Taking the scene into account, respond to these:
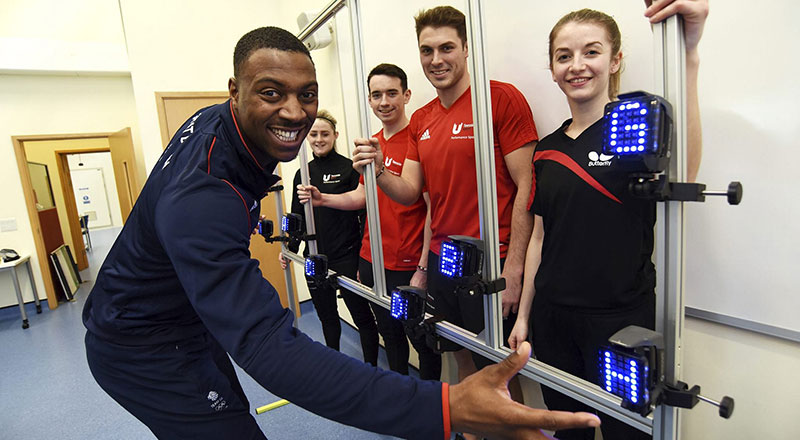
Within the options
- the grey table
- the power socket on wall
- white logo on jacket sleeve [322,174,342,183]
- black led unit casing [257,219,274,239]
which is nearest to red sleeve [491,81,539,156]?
white logo on jacket sleeve [322,174,342,183]

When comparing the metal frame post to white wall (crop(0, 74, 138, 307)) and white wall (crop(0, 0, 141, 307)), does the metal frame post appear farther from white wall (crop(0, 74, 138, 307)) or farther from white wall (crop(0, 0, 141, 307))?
white wall (crop(0, 74, 138, 307))

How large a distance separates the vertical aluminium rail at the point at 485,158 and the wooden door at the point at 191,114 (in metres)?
2.57

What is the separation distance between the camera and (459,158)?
146cm

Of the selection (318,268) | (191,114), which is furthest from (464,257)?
(191,114)

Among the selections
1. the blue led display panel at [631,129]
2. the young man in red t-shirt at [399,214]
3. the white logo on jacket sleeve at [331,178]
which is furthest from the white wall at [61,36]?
the blue led display panel at [631,129]

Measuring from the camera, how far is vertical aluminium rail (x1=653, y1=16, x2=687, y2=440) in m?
0.74

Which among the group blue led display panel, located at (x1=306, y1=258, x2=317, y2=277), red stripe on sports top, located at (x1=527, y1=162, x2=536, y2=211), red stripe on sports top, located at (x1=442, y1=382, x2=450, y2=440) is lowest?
blue led display panel, located at (x1=306, y1=258, x2=317, y2=277)

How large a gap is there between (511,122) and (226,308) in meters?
1.04

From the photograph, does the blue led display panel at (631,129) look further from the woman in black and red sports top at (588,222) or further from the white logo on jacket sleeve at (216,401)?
the white logo on jacket sleeve at (216,401)

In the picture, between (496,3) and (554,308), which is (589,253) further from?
(496,3)

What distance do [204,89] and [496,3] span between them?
3.09 meters

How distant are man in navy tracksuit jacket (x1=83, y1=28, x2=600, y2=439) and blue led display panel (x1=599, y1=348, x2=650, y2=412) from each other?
11.2 inches

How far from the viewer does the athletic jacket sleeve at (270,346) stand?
0.71m

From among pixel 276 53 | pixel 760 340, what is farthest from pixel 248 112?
pixel 760 340
